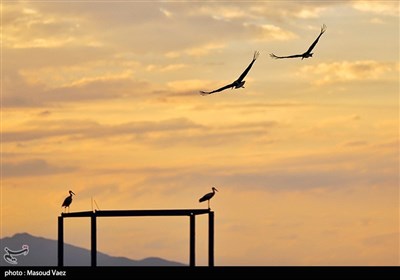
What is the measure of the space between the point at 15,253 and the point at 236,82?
1502cm

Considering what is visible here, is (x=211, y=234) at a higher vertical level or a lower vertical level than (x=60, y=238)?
lower

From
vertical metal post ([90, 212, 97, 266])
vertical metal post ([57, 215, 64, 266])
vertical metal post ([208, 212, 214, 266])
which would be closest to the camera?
vertical metal post ([208, 212, 214, 266])

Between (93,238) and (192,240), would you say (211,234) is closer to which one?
(192,240)

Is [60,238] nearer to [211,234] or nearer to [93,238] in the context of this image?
[93,238]

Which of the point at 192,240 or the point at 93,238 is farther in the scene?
the point at 93,238

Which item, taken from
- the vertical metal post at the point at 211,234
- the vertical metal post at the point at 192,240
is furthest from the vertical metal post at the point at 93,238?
the vertical metal post at the point at 211,234

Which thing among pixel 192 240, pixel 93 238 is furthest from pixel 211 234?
pixel 93 238

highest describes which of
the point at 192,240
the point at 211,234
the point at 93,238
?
the point at 93,238

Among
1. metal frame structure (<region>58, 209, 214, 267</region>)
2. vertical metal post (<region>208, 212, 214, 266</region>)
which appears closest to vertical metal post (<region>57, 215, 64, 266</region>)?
metal frame structure (<region>58, 209, 214, 267</region>)

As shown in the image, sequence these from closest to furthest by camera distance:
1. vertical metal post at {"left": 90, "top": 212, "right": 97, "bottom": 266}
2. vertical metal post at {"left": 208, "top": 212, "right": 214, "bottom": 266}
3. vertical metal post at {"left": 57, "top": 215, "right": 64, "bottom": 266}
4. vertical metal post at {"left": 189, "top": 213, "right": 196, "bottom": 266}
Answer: vertical metal post at {"left": 208, "top": 212, "right": 214, "bottom": 266}
vertical metal post at {"left": 189, "top": 213, "right": 196, "bottom": 266}
vertical metal post at {"left": 90, "top": 212, "right": 97, "bottom": 266}
vertical metal post at {"left": 57, "top": 215, "right": 64, "bottom": 266}

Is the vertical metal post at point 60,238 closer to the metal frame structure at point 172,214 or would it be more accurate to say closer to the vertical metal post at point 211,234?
the metal frame structure at point 172,214

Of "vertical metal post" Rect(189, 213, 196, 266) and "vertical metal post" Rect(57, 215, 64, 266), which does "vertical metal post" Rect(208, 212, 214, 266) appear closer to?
"vertical metal post" Rect(189, 213, 196, 266)

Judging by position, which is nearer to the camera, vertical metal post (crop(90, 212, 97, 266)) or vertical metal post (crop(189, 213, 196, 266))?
vertical metal post (crop(189, 213, 196, 266))
